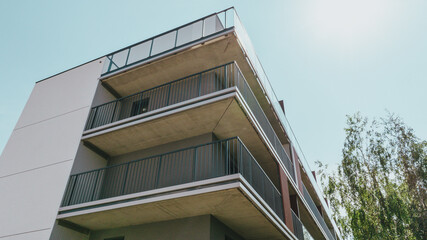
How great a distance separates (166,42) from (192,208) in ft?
26.2

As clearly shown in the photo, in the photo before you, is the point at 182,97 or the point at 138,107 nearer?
the point at 182,97

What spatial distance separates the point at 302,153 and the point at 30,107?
698 inches

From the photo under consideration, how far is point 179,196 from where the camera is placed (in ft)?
29.6

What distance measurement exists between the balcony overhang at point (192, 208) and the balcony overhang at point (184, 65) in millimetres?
6290

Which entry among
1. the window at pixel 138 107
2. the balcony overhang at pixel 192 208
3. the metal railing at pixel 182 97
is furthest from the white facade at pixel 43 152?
the window at pixel 138 107

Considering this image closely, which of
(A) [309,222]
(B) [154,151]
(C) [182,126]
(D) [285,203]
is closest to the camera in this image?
(C) [182,126]

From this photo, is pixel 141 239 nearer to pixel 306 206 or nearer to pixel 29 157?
pixel 29 157

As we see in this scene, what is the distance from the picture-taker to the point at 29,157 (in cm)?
1324

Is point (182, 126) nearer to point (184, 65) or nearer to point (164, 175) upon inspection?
point (164, 175)

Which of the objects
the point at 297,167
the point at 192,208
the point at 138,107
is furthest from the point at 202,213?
the point at 297,167

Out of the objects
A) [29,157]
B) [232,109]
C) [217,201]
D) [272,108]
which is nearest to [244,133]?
[232,109]

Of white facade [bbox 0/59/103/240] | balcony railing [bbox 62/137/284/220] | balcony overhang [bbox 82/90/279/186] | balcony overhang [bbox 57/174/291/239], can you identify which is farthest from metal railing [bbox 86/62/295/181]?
balcony overhang [bbox 57/174/291/239]

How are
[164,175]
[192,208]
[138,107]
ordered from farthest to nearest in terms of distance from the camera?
[138,107]
[164,175]
[192,208]

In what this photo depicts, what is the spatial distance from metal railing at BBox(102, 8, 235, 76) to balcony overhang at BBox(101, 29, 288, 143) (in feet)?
0.92
